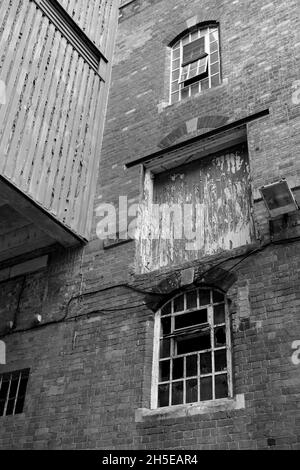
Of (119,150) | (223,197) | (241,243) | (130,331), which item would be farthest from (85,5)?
(130,331)

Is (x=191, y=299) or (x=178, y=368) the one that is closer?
(x=178, y=368)

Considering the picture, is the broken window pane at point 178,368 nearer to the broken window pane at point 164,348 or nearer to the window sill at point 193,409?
the broken window pane at point 164,348

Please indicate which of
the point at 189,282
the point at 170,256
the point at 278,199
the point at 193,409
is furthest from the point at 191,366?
the point at 278,199

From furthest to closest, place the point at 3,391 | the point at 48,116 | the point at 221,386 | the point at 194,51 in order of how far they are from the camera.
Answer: the point at 194,51 < the point at 48,116 < the point at 3,391 < the point at 221,386

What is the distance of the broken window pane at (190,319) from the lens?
711 centimetres

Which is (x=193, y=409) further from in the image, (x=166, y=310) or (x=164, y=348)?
(x=166, y=310)

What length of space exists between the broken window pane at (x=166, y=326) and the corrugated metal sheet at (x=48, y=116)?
2.32 meters

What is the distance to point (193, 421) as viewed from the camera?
20.4 ft

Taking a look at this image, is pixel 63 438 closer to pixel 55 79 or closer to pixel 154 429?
pixel 154 429

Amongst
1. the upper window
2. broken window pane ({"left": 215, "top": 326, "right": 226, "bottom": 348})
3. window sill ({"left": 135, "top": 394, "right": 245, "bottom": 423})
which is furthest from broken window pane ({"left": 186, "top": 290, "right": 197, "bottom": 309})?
the upper window

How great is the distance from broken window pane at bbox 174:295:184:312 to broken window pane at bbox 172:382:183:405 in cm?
105

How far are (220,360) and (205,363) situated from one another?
212 mm

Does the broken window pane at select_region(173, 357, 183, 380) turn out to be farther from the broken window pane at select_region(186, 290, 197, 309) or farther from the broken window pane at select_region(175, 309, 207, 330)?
the broken window pane at select_region(186, 290, 197, 309)

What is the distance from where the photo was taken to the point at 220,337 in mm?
6793
